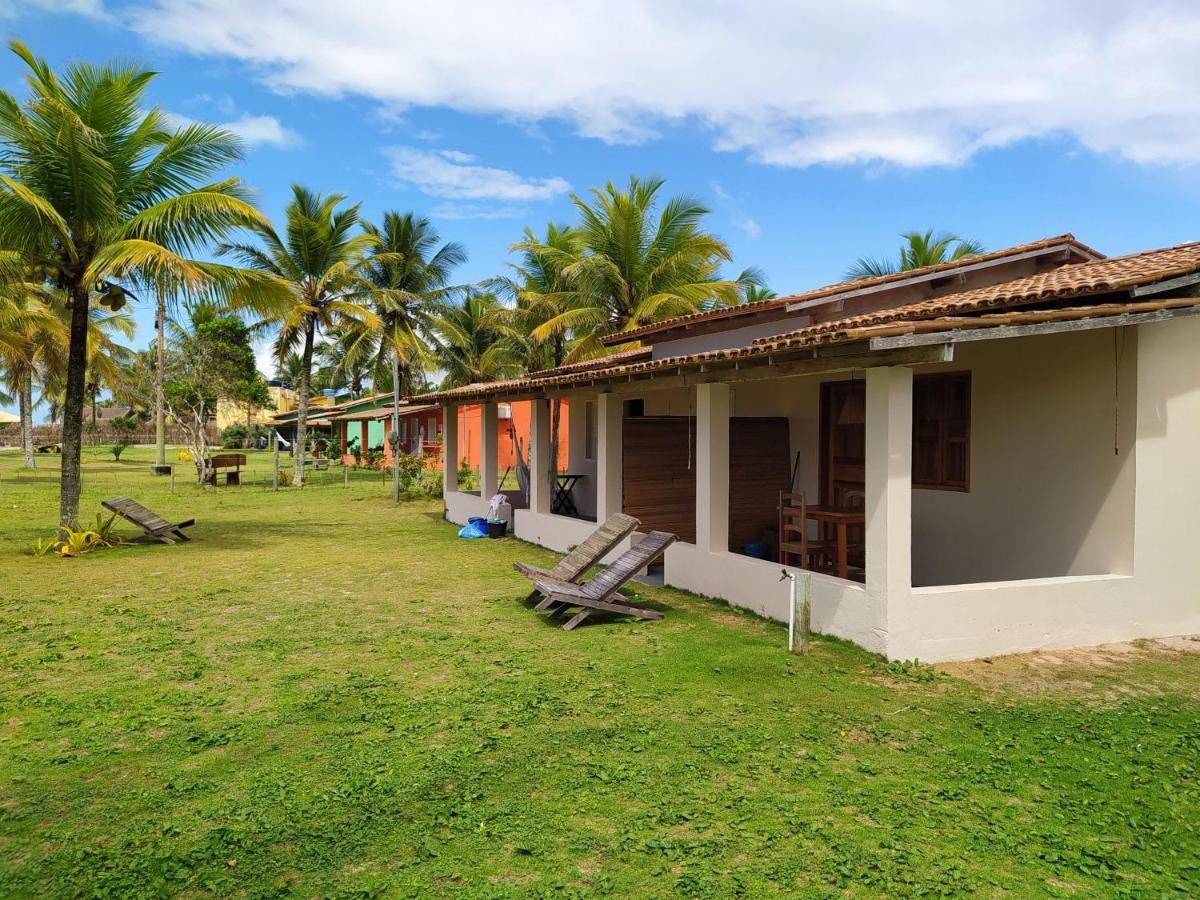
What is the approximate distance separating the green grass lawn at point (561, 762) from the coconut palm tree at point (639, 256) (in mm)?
15888

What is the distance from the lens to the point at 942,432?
898 cm

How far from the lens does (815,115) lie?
23.9m

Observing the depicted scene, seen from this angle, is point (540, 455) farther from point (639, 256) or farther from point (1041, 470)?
point (639, 256)

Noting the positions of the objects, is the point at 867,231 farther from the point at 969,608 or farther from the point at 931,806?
the point at 931,806

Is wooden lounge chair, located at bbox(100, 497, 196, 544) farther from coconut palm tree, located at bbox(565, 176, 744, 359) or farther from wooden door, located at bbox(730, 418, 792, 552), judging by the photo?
coconut palm tree, located at bbox(565, 176, 744, 359)

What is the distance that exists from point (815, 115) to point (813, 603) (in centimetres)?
2050

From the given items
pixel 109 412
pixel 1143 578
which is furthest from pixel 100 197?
pixel 109 412

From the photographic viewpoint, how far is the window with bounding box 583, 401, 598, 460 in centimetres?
1514

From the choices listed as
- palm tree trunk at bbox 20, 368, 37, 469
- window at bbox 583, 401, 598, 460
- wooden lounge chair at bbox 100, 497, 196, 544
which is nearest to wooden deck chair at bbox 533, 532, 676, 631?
window at bbox 583, 401, 598, 460

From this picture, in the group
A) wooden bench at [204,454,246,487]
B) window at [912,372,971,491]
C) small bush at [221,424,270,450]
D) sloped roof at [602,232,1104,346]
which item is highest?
sloped roof at [602,232,1104,346]

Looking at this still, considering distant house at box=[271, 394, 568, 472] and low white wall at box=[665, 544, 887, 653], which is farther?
distant house at box=[271, 394, 568, 472]

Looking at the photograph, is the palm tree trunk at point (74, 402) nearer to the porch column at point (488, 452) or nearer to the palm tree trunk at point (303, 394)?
the porch column at point (488, 452)

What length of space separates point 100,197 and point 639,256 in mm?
14217

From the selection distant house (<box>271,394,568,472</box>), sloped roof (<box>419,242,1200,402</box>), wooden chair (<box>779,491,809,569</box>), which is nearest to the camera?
sloped roof (<box>419,242,1200,402</box>)
